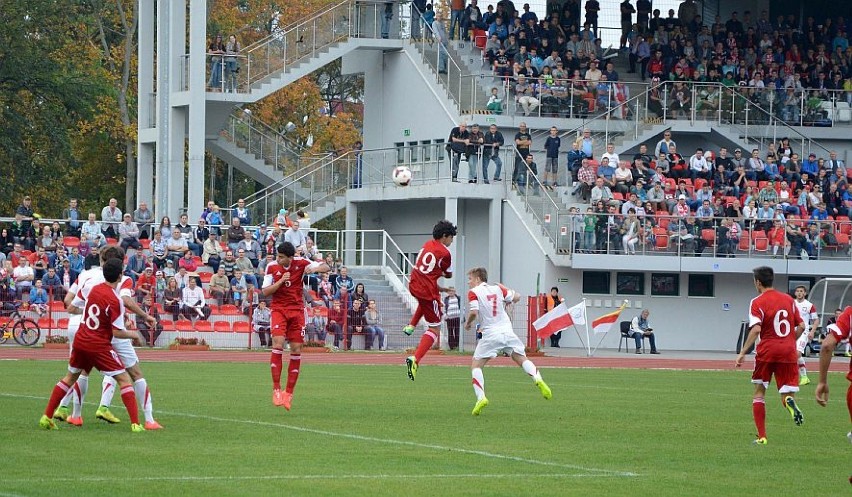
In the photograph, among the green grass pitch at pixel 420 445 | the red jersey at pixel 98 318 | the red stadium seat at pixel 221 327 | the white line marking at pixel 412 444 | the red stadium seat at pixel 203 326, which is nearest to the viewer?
the green grass pitch at pixel 420 445

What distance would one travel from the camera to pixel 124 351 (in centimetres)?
1455

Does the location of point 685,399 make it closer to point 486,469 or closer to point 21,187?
point 486,469

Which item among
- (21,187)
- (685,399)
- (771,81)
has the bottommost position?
(685,399)

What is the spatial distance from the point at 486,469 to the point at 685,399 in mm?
9446

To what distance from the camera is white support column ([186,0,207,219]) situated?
41812 mm

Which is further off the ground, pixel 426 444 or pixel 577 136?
pixel 577 136

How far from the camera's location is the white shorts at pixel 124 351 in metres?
14.5

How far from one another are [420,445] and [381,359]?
18441 millimetres

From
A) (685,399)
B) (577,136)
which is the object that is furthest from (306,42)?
(685,399)

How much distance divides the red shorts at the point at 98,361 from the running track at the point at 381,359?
14.9 m

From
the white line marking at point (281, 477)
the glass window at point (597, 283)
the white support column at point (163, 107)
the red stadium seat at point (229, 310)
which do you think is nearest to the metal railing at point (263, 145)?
the white support column at point (163, 107)

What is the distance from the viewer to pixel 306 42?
44531mm

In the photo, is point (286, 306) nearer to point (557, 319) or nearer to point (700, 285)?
point (557, 319)

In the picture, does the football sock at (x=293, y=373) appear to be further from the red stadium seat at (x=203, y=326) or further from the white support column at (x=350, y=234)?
the white support column at (x=350, y=234)
